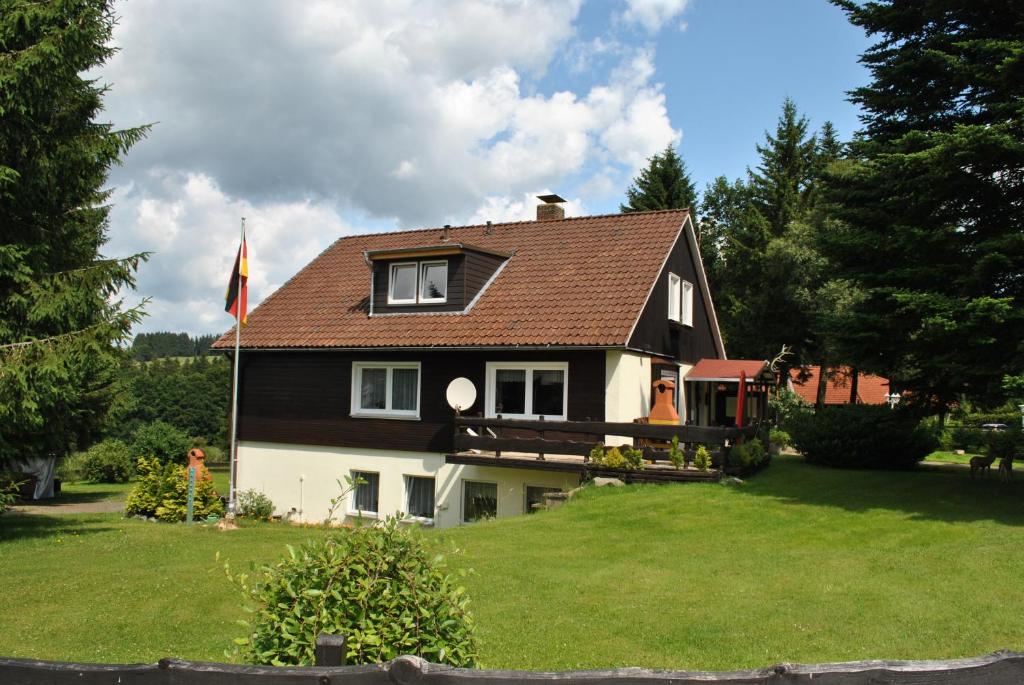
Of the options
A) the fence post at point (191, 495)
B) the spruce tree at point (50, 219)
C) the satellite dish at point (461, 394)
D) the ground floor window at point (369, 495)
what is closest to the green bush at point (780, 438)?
the satellite dish at point (461, 394)

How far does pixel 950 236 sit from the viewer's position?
46.8 feet

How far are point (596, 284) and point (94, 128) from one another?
11343 millimetres

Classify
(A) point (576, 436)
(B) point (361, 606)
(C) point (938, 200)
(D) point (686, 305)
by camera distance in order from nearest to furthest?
(B) point (361, 606), (C) point (938, 200), (A) point (576, 436), (D) point (686, 305)

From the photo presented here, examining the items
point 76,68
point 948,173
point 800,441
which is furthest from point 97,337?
point 800,441

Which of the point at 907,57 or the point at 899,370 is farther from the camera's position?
the point at 899,370

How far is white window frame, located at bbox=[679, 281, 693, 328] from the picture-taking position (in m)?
22.9

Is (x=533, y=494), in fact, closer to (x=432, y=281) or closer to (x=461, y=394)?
(x=461, y=394)

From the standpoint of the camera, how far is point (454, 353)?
65.9 feet

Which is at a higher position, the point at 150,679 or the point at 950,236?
the point at 950,236

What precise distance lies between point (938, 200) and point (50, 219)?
16.2 metres

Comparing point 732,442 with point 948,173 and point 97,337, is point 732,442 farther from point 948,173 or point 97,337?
point 97,337

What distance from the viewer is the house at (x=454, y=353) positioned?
1898 cm

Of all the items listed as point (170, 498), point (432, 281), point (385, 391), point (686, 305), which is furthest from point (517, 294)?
point (170, 498)

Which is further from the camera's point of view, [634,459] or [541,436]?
[541,436]
